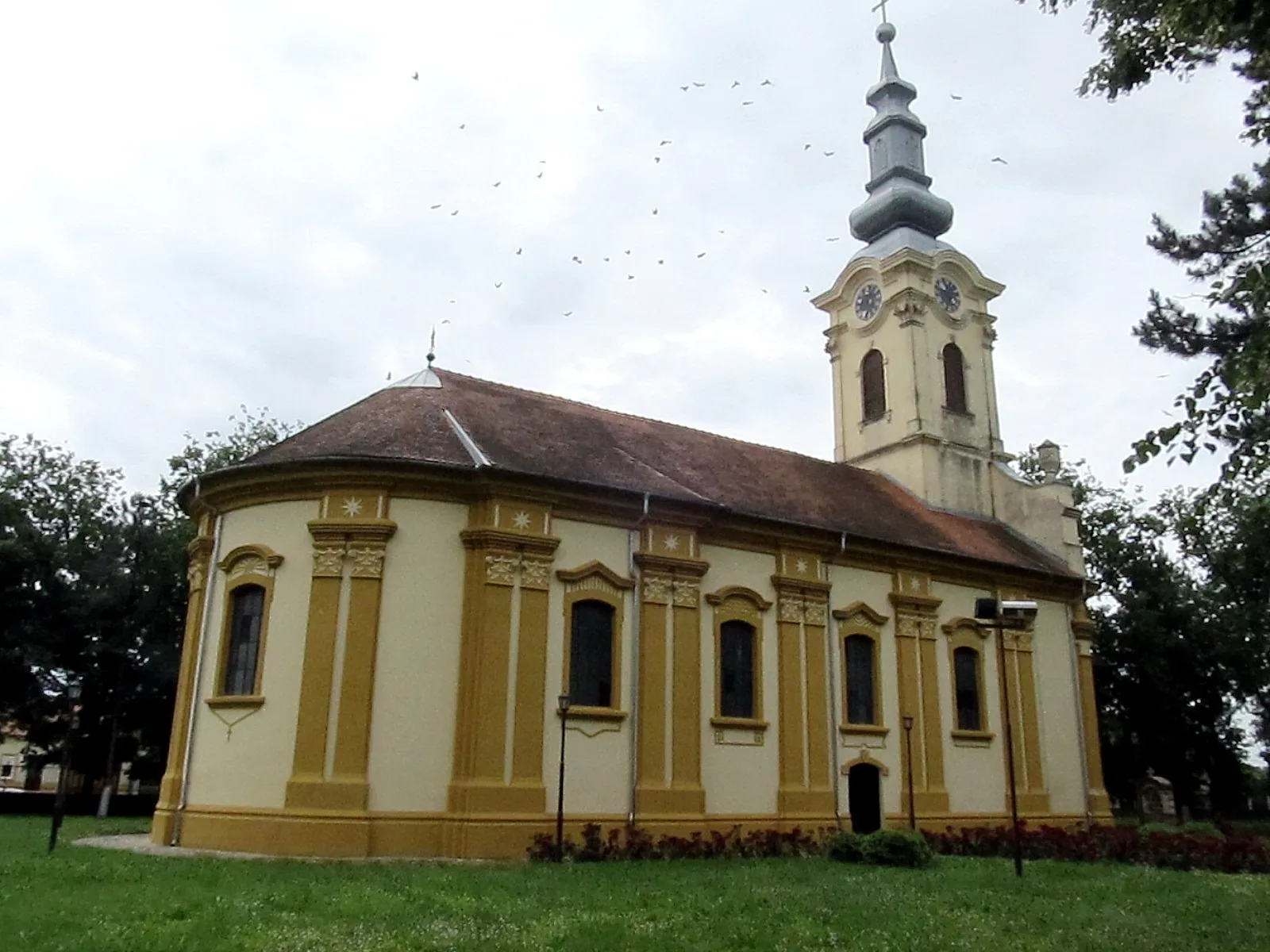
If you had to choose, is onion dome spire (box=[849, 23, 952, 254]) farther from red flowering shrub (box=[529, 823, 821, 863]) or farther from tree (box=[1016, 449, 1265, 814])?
red flowering shrub (box=[529, 823, 821, 863])

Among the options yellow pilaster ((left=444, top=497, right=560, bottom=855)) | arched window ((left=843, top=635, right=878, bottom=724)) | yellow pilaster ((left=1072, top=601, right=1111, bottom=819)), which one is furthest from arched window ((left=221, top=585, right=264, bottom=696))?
yellow pilaster ((left=1072, top=601, right=1111, bottom=819))

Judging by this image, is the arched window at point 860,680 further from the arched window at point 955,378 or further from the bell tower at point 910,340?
the arched window at point 955,378

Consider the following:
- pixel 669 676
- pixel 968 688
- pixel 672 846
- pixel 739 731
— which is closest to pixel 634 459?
pixel 669 676

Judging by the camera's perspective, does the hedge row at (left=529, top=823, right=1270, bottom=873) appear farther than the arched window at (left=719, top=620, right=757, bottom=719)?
No

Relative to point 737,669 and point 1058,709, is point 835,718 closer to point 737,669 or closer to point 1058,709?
point 737,669

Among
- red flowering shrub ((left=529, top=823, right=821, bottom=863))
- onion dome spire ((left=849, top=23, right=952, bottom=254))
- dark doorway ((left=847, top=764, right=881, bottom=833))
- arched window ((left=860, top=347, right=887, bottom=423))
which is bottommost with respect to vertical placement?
red flowering shrub ((left=529, top=823, right=821, bottom=863))

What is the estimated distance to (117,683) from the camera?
30562 millimetres

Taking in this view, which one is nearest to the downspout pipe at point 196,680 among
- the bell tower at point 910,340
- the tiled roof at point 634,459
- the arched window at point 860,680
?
the tiled roof at point 634,459

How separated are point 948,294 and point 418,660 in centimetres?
2123

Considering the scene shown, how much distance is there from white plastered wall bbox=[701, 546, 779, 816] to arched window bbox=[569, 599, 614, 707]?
2031 mm

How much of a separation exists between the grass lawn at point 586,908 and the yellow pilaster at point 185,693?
2344mm

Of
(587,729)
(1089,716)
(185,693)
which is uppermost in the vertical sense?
(1089,716)

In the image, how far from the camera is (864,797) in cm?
2256

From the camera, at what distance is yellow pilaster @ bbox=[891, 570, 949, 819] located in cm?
2314
